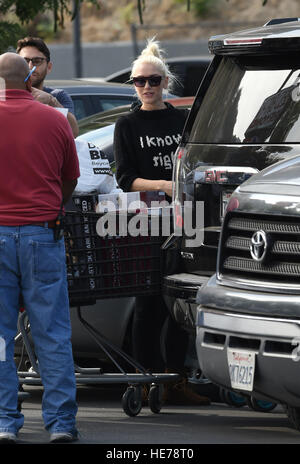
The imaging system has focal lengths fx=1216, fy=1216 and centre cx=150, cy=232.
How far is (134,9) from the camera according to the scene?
47531 mm

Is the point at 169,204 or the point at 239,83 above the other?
the point at 239,83

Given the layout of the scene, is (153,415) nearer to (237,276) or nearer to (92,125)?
(237,276)

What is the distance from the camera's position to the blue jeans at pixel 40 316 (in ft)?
20.9

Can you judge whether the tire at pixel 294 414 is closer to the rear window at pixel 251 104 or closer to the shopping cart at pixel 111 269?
the shopping cart at pixel 111 269

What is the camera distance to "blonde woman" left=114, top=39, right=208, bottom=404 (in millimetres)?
7629

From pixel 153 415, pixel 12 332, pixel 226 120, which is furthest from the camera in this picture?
pixel 153 415

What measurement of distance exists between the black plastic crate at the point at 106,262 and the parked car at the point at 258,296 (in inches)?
36.9

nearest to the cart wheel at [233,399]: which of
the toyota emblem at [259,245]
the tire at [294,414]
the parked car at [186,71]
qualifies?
the tire at [294,414]

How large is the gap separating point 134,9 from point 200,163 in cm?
4145

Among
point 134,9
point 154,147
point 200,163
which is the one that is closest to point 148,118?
point 154,147

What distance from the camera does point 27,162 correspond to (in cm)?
637

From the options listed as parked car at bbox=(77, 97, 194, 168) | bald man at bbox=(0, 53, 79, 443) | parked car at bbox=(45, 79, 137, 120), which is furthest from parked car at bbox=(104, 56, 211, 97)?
bald man at bbox=(0, 53, 79, 443)

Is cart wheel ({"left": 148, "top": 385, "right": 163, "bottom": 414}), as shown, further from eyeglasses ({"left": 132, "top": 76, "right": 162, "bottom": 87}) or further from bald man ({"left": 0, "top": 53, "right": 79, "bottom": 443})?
eyeglasses ({"left": 132, "top": 76, "right": 162, "bottom": 87})

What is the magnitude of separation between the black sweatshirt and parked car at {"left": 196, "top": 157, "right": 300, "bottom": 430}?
168 centimetres
